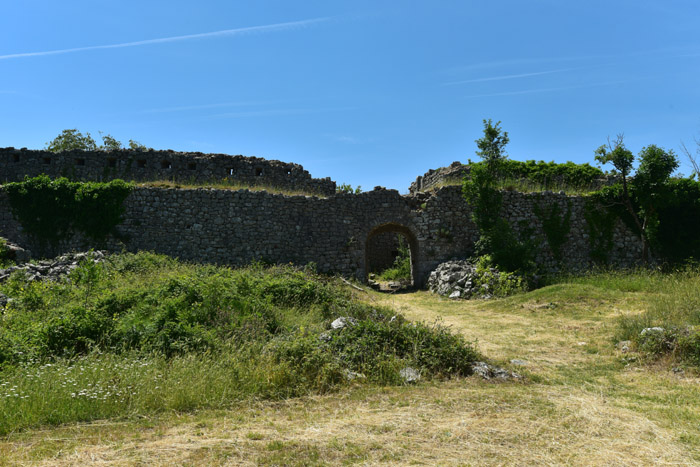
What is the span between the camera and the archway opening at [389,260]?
1930 centimetres

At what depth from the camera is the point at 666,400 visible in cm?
501

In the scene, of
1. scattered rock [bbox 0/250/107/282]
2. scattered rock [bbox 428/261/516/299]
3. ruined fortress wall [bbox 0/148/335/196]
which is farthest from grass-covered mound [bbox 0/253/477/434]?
ruined fortress wall [bbox 0/148/335/196]

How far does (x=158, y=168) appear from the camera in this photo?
19203 millimetres

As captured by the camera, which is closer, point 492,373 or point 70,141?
point 492,373

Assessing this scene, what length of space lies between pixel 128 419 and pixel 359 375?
263 cm

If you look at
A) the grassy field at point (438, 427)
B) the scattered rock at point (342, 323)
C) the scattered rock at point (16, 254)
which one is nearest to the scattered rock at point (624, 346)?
the grassy field at point (438, 427)

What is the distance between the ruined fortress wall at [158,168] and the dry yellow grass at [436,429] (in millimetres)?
14595

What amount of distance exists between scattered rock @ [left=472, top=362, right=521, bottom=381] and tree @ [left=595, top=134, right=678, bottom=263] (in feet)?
43.5

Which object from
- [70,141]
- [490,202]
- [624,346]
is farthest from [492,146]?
[70,141]

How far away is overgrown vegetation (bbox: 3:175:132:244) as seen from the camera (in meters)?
15.4

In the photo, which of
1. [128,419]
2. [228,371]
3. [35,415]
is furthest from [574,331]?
[35,415]

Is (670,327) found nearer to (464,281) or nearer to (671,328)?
(671,328)

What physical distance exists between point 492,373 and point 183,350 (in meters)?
4.12

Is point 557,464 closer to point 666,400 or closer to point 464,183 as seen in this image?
point 666,400
